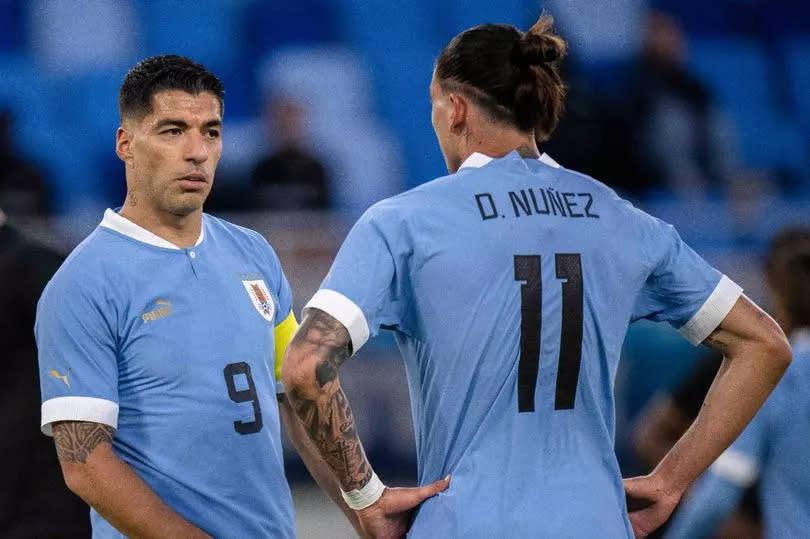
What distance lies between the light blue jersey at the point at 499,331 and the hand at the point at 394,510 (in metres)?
0.03

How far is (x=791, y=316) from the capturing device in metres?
5.09

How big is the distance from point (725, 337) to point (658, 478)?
0.45m

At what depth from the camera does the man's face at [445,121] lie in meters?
3.85

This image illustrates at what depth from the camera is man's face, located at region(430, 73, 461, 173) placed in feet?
12.6

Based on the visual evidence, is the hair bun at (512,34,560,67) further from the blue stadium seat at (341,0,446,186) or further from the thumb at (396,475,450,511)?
the blue stadium seat at (341,0,446,186)

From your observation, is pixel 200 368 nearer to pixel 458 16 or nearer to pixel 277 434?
pixel 277 434

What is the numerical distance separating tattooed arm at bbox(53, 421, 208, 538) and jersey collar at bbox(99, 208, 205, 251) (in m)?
0.60

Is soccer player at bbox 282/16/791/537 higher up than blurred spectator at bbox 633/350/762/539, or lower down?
higher up

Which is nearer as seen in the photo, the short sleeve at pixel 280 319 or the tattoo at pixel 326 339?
the tattoo at pixel 326 339

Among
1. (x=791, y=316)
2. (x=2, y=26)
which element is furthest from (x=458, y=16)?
(x=791, y=316)

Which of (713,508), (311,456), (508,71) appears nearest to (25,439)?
(311,456)

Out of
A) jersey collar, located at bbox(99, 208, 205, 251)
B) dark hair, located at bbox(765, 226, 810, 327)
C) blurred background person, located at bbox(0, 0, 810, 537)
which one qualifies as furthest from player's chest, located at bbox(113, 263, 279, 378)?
blurred background person, located at bbox(0, 0, 810, 537)

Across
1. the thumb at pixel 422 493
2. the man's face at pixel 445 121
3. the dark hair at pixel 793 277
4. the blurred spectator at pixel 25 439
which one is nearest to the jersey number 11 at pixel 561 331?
the thumb at pixel 422 493

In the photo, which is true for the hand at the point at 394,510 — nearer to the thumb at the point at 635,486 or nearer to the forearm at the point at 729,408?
the thumb at the point at 635,486
